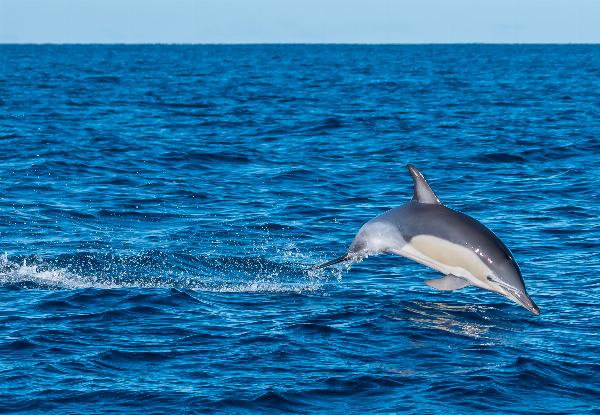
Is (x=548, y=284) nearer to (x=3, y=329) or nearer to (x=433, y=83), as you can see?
(x=3, y=329)

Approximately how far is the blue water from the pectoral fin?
59cm

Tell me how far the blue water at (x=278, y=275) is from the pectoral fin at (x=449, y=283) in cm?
59

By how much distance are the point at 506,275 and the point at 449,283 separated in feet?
3.49

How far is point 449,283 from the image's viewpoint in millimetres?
12922

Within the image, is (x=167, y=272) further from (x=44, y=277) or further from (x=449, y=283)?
(x=449, y=283)

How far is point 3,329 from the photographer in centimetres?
1261

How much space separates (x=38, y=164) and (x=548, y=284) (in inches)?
698

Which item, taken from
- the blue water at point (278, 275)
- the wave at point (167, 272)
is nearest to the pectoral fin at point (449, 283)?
the blue water at point (278, 275)

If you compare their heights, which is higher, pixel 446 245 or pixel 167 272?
pixel 167 272

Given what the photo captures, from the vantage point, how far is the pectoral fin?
42.1ft

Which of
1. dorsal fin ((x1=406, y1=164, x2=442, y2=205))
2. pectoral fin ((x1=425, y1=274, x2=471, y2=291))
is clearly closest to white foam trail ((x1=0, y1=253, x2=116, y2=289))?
dorsal fin ((x1=406, y1=164, x2=442, y2=205))

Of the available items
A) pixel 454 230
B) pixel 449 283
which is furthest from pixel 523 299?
pixel 454 230

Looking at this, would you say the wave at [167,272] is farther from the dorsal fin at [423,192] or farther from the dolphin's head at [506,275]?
the dolphin's head at [506,275]

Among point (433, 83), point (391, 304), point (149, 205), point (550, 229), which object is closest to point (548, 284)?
point (391, 304)
